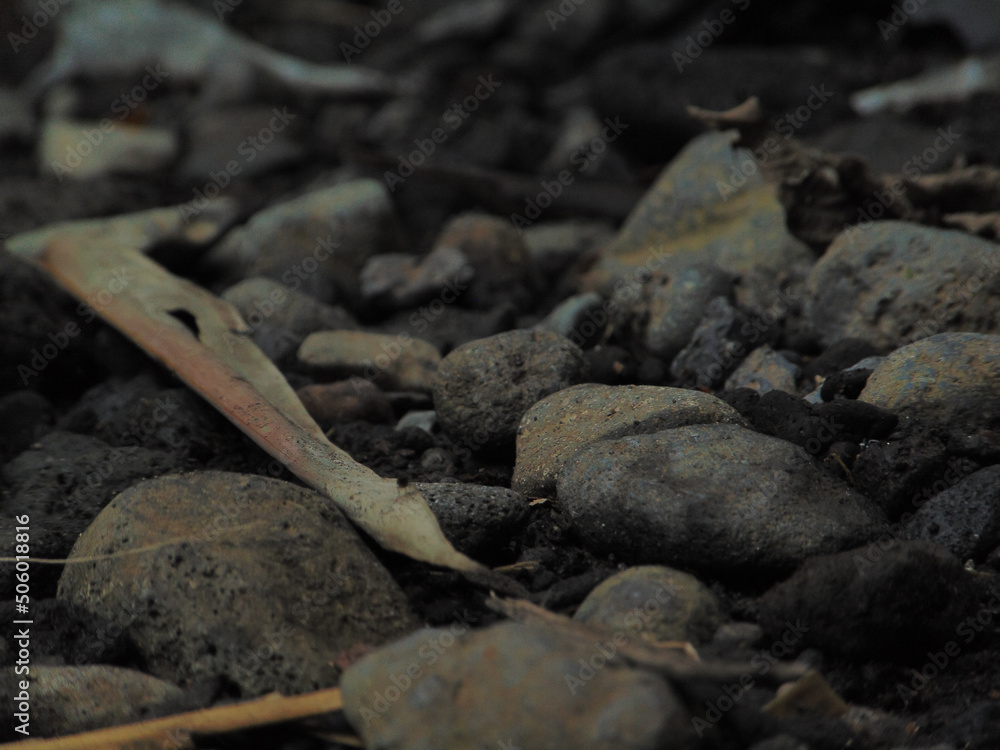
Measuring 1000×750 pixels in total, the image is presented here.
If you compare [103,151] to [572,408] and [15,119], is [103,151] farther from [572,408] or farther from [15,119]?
[572,408]

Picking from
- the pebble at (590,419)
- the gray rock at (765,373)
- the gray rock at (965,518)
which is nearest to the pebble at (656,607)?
the pebble at (590,419)

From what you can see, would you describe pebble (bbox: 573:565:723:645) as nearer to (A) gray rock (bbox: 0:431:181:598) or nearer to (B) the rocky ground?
(B) the rocky ground

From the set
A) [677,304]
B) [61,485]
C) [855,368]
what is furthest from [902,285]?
[61,485]

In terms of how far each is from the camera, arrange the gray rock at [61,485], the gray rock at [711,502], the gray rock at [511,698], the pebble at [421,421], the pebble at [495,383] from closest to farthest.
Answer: the gray rock at [511,698], the gray rock at [711,502], the gray rock at [61,485], the pebble at [495,383], the pebble at [421,421]

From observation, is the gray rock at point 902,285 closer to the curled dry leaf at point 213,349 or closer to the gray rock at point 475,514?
the gray rock at point 475,514

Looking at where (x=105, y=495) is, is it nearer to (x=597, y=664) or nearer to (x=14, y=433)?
(x=14, y=433)

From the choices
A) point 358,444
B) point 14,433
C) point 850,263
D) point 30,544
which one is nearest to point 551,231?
point 850,263
